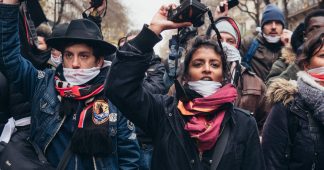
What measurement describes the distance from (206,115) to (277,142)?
773mm

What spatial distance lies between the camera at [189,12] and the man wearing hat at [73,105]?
114cm

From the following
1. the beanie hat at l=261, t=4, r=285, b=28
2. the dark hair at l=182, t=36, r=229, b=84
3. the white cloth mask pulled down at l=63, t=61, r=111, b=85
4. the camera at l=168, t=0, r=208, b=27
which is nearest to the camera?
the camera at l=168, t=0, r=208, b=27

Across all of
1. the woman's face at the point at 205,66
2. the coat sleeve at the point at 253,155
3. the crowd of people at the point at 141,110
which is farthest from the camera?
the woman's face at the point at 205,66

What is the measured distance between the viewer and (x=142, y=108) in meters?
2.93

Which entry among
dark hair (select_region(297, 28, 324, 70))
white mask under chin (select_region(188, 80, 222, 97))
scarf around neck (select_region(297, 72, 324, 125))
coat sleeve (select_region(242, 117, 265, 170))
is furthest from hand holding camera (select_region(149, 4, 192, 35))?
dark hair (select_region(297, 28, 324, 70))

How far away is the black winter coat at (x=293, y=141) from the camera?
11.4 feet

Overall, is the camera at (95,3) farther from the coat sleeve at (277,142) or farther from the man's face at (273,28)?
the man's face at (273,28)

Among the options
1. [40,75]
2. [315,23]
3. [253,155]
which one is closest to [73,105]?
[40,75]

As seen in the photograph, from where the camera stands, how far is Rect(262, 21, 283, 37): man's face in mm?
5945

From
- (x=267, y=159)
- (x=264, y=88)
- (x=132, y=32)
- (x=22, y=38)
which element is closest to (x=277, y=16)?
(x=264, y=88)

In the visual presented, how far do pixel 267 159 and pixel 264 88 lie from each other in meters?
1.46

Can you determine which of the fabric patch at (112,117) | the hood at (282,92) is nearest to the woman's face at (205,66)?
the hood at (282,92)

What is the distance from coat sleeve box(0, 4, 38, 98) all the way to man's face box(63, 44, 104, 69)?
27cm

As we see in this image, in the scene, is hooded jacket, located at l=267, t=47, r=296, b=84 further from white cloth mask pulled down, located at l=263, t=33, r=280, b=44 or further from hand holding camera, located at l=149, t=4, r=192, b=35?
hand holding camera, located at l=149, t=4, r=192, b=35
